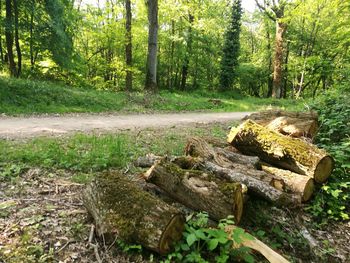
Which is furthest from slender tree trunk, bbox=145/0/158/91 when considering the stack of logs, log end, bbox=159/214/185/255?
log end, bbox=159/214/185/255

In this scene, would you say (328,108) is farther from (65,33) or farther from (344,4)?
(65,33)

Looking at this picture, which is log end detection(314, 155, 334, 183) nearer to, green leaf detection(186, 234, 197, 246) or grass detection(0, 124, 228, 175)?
grass detection(0, 124, 228, 175)

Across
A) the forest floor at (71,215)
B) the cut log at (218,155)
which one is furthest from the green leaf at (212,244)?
the cut log at (218,155)

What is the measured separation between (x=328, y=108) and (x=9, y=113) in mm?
9700

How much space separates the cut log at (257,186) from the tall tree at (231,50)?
81.3ft

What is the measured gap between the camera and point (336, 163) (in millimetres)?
5449

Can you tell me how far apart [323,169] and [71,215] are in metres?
3.98

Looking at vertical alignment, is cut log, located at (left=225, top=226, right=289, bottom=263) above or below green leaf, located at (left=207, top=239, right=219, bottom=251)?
below

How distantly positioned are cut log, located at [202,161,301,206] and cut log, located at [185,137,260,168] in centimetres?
40

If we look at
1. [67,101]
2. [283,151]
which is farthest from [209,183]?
[67,101]

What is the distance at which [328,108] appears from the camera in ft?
25.5

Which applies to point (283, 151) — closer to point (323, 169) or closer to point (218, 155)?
point (323, 169)

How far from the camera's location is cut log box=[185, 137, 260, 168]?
512 centimetres

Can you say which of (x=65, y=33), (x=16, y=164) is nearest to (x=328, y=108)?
(x=16, y=164)
